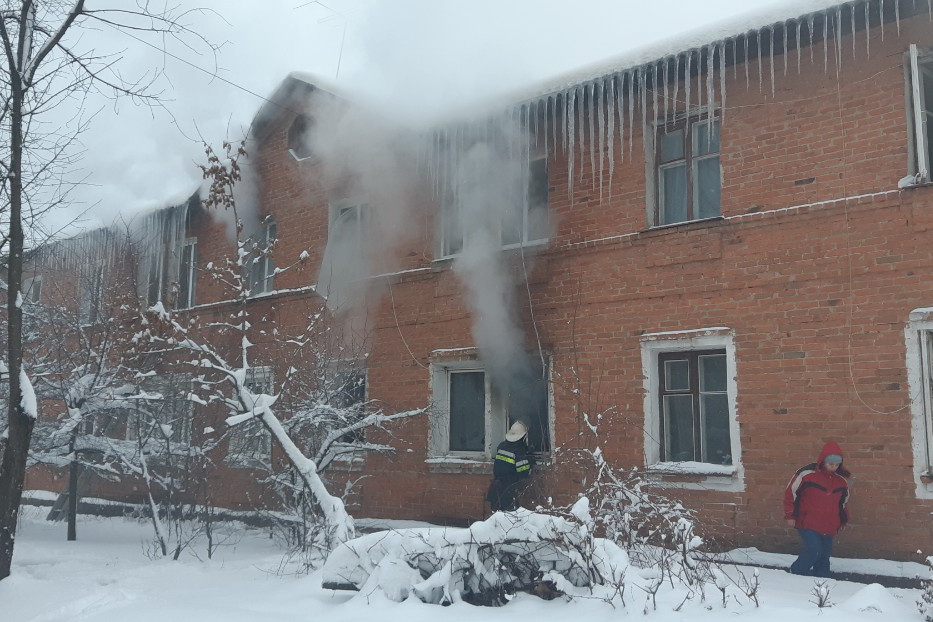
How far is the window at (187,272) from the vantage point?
606 inches

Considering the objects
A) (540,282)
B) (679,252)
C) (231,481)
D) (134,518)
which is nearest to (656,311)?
(679,252)

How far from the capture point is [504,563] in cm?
546

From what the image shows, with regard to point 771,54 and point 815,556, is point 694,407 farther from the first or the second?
point 771,54

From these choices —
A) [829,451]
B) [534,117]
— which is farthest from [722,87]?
[829,451]

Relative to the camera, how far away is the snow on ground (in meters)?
→ 4.95

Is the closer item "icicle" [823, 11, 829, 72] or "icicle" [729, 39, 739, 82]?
"icicle" [823, 11, 829, 72]

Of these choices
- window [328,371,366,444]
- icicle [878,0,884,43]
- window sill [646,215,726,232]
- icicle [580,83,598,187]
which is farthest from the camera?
window [328,371,366,444]

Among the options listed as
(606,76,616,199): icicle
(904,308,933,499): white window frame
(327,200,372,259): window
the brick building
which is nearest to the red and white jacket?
the brick building

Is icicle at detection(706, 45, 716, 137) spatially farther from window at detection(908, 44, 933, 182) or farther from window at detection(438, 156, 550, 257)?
window at detection(438, 156, 550, 257)

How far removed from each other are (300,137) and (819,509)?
31.6 ft

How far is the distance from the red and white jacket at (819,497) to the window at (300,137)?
8856mm

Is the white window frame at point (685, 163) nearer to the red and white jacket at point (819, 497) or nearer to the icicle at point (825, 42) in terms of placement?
the icicle at point (825, 42)

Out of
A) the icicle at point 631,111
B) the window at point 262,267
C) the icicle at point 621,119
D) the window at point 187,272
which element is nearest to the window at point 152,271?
the window at point 187,272

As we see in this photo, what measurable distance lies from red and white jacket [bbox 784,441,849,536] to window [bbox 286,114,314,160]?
8856mm
